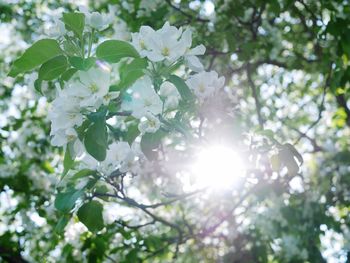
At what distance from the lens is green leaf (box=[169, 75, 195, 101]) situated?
148 cm

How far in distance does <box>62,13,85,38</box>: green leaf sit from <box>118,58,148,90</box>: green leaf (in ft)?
0.67

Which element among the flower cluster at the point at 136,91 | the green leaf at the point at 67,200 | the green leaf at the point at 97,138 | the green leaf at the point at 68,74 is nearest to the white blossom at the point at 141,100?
the flower cluster at the point at 136,91

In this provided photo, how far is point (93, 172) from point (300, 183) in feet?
13.1

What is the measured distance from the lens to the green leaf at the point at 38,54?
145 cm

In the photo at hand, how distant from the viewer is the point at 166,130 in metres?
1.60

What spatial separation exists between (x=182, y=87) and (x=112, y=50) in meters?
0.26

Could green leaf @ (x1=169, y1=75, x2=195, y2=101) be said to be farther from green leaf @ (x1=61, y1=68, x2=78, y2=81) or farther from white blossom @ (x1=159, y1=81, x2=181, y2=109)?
green leaf @ (x1=61, y1=68, x2=78, y2=81)

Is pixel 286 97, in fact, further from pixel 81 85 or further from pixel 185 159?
pixel 81 85

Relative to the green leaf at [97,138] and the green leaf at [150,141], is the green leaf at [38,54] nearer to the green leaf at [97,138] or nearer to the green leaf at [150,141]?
the green leaf at [97,138]

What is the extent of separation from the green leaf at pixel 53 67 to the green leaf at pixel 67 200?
1.64 ft

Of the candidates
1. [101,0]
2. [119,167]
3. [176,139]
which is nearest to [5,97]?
[101,0]

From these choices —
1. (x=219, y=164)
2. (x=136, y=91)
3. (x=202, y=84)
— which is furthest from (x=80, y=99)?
(x=219, y=164)

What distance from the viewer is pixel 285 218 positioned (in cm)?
521

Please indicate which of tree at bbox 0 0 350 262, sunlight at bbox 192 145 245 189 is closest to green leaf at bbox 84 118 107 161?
tree at bbox 0 0 350 262
